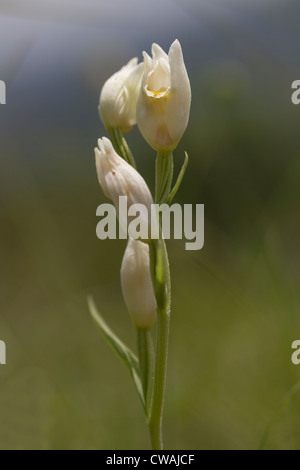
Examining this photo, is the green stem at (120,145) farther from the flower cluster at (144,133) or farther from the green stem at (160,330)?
the green stem at (160,330)

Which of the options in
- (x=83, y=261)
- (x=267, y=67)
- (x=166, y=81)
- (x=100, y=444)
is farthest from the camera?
(x=83, y=261)

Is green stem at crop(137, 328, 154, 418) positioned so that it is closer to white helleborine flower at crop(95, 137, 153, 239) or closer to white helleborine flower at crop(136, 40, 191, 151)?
white helleborine flower at crop(95, 137, 153, 239)

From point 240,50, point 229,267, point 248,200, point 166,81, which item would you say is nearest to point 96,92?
point 240,50

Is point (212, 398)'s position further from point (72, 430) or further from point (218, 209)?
point (218, 209)

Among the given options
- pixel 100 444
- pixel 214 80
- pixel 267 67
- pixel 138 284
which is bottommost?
pixel 100 444

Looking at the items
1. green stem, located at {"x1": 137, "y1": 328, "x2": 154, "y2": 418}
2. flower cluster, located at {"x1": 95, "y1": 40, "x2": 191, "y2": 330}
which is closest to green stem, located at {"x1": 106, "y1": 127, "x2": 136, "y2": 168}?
flower cluster, located at {"x1": 95, "y1": 40, "x2": 191, "y2": 330}

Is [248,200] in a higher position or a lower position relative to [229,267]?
higher

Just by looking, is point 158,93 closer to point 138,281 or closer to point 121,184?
point 121,184
